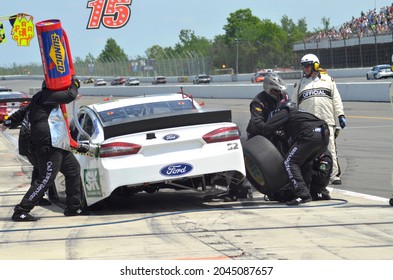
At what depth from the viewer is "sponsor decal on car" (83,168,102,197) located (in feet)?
28.1

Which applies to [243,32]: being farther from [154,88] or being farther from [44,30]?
[44,30]

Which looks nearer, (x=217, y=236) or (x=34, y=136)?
(x=217, y=236)

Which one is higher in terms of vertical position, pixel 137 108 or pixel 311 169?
pixel 137 108

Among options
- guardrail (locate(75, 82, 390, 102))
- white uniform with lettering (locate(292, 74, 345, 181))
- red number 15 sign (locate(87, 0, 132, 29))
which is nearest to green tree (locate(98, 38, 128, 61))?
guardrail (locate(75, 82, 390, 102))

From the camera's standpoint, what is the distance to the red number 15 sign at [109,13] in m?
21.1

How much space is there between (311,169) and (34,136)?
3.24 m

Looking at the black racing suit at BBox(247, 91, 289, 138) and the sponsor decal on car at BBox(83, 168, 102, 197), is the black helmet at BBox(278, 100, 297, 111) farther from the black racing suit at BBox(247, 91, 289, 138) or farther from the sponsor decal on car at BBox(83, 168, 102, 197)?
the sponsor decal on car at BBox(83, 168, 102, 197)

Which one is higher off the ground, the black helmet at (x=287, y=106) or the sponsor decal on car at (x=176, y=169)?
the black helmet at (x=287, y=106)

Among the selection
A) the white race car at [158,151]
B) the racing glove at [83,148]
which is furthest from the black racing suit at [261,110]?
the racing glove at [83,148]

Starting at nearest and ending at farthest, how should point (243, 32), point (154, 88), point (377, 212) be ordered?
1. point (377, 212)
2. point (154, 88)
3. point (243, 32)

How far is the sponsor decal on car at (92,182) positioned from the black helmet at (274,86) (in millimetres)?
2364

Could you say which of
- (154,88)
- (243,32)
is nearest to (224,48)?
(154,88)

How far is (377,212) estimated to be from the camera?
27.2 ft

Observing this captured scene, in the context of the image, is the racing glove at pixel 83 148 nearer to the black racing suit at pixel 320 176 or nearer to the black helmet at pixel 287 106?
the black helmet at pixel 287 106
